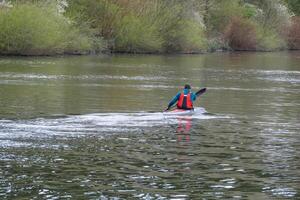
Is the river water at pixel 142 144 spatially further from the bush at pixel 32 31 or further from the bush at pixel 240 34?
the bush at pixel 240 34

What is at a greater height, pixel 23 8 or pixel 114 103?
pixel 23 8

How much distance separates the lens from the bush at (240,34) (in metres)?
109

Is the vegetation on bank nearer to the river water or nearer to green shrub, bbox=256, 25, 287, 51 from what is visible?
green shrub, bbox=256, 25, 287, 51

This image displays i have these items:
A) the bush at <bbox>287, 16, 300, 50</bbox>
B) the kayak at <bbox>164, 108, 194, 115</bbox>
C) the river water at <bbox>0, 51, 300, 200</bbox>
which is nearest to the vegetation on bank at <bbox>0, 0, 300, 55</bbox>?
the bush at <bbox>287, 16, 300, 50</bbox>

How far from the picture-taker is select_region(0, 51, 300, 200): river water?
15.4 m

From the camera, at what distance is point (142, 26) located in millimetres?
84438

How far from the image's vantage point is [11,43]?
220 feet

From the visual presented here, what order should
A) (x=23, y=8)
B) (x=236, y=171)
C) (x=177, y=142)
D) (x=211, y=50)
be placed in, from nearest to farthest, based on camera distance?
(x=236, y=171), (x=177, y=142), (x=23, y=8), (x=211, y=50)

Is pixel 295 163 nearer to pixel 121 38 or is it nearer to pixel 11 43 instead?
pixel 11 43

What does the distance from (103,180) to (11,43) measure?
173 ft

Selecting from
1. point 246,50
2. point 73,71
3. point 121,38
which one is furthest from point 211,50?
point 73,71

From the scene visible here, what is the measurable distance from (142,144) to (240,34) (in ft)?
300

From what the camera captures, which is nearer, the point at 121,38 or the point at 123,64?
the point at 123,64

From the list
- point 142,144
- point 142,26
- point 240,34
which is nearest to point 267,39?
point 240,34
